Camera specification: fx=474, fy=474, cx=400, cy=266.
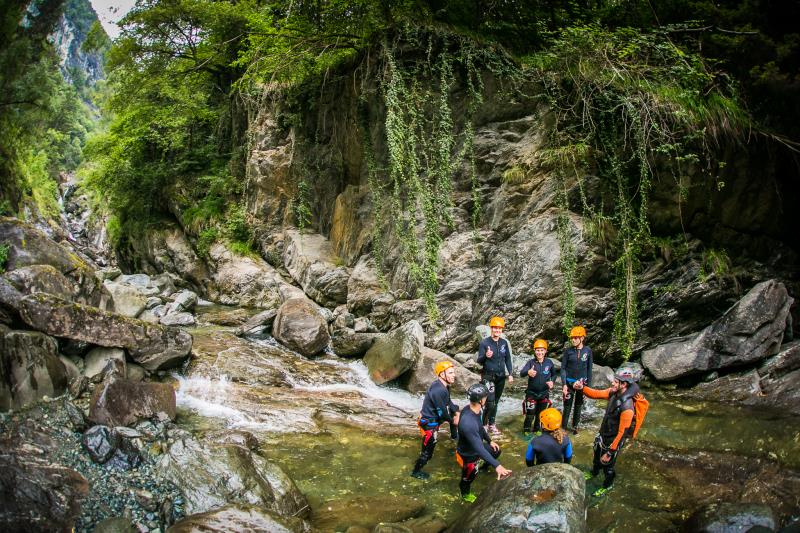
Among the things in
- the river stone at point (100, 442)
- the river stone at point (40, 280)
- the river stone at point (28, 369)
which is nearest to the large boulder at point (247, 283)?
the river stone at point (40, 280)

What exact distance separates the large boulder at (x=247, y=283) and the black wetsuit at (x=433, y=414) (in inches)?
364

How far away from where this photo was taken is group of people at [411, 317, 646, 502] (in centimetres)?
531

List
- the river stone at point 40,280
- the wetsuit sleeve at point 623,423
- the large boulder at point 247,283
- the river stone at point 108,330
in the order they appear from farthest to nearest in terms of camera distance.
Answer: the large boulder at point 247,283
the river stone at point 40,280
the river stone at point 108,330
the wetsuit sleeve at point 623,423

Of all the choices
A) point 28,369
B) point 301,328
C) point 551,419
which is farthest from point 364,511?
point 301,328

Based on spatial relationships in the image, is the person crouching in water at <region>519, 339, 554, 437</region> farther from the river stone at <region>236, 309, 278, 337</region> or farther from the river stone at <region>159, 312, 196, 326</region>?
the river stone at <region>159, 312, 196, 326</region>

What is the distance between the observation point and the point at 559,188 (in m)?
10.2

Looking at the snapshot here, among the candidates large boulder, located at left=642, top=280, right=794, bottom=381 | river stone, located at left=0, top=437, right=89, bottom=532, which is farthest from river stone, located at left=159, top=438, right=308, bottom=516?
large boulder, located at left=642, top=280, right=794, bottom=381

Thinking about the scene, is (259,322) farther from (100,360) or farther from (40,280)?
(40,280)

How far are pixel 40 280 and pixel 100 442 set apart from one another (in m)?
4.48

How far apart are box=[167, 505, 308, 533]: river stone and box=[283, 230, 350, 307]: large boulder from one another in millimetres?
9109

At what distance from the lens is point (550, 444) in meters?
5.26

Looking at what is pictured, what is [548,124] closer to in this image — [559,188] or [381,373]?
[559,188]

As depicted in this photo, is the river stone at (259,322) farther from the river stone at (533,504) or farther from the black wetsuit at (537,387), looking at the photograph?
the river stone at (533,504)

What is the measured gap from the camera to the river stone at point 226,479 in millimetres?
5189
